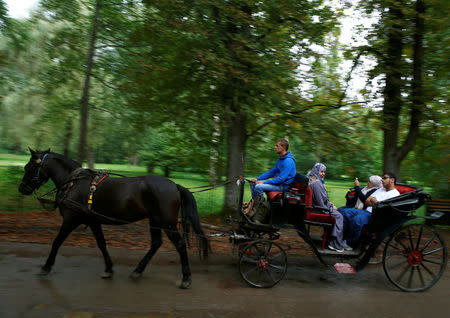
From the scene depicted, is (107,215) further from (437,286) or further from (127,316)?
(437,286)

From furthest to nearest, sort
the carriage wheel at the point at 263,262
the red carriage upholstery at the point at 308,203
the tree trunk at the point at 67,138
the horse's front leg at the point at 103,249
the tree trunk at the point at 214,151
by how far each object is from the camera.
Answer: the tree trunk at the point at 67,138
the tree trunk at the point at 214,151
the red carriage upholstery at the point at 308,203
the horse's front leg at the point at 103,249
the carriage wheel at the point at 263,262

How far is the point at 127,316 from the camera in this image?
373cm

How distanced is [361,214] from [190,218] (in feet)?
9.13

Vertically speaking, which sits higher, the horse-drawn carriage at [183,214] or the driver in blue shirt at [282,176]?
the driver in blue shirt at [282,176]

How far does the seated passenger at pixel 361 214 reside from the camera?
527 cm

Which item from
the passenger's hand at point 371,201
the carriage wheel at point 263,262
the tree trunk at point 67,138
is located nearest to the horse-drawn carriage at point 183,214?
the carriage wheel at point 263,262

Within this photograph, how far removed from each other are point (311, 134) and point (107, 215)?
18.0 ft

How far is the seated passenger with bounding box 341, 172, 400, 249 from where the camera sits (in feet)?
17.3

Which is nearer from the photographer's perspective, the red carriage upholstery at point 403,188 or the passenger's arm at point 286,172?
the passenger's arm at point 286,172

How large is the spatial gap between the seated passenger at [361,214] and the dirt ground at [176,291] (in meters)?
0.76

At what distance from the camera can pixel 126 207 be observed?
16.3 feet

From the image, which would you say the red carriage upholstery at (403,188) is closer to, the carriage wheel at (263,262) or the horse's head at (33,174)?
the carriage wheel at (263,262)

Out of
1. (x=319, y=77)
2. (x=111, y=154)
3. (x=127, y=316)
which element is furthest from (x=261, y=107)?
(x=111, y=154)

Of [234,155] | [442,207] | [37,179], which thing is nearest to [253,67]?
[234,155]
